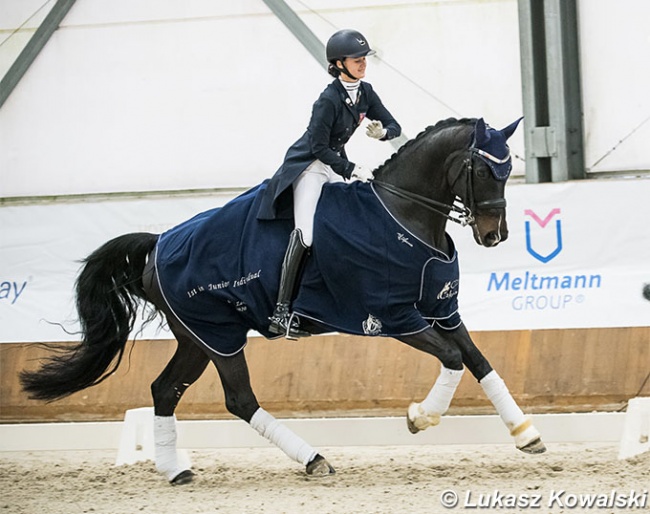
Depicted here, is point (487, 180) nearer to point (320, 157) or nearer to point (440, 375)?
point (320, 157)

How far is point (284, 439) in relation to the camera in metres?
5.11

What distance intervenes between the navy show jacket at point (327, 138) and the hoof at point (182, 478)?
129 cm

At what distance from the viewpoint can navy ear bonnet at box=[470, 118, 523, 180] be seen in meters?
4.64

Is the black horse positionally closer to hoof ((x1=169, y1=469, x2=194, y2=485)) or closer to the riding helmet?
hoof ((x1=169, y1=469, x2=194, y2=485))

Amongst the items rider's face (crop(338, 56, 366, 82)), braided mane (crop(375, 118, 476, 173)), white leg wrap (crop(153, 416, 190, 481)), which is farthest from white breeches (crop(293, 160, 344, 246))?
white leg wrap (crop(153, 416, 190, 481))

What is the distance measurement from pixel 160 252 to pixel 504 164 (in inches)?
69.2

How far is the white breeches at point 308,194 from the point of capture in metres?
4.92

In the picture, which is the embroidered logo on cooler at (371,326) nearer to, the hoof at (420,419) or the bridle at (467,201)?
the hoof at (420,419)

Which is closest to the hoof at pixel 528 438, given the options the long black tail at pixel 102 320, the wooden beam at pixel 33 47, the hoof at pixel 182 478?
the hoof at pixel 182 478

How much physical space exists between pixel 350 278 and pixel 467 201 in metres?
0.60

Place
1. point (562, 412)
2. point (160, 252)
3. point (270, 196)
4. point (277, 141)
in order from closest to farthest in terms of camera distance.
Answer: point (270, 196)
point (160, 252)
point (562, 412)
point (277, 141)

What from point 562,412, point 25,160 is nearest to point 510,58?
point 562,412

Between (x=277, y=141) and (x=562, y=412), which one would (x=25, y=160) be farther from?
(x=562, y=412)

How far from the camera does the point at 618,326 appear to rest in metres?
6.31
